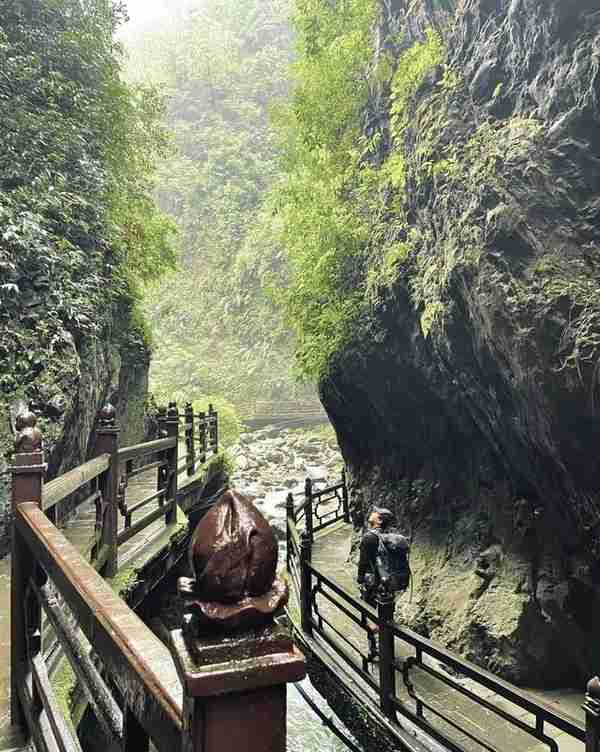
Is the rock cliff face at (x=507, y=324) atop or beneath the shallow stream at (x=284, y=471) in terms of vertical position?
atop

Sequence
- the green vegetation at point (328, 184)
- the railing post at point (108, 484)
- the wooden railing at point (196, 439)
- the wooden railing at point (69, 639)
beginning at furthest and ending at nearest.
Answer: the wooden railing at point (196, 439), the green vegetation at point (328, 184), the railing post at point (108, 484), the wooden railing at point (69, 639)

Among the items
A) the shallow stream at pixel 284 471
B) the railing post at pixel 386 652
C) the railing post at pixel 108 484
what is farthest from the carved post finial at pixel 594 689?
the shallow stream at pixel 284 471

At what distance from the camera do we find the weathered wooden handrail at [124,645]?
1247 millimetres

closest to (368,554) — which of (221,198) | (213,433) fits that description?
(213,433)

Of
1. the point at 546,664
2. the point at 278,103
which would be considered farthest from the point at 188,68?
the point at 546,664

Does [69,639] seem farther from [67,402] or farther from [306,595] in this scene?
[306,595]

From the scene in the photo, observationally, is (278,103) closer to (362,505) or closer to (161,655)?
(362,505)

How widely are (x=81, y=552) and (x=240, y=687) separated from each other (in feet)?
16.2

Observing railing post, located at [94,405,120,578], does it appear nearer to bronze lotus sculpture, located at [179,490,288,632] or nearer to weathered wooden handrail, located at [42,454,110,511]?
weathered wooden handrail, located at [42,454,110,511]

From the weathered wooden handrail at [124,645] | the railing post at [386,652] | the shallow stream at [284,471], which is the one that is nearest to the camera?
the weathered wooden handrail at [124,645]

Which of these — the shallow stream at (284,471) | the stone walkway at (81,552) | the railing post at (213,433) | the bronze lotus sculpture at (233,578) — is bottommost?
the shallow stream at (284,471)

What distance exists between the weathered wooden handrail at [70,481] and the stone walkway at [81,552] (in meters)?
0.79

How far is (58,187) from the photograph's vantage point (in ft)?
31.0

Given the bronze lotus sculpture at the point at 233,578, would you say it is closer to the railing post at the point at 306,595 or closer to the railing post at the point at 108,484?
the railing post at the point at 108,484
